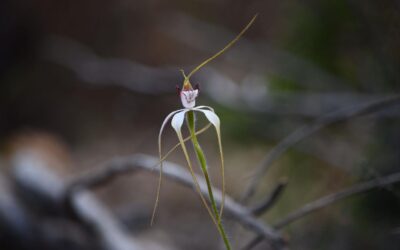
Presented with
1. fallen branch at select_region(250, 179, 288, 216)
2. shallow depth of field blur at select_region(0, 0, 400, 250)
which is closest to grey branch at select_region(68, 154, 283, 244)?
fallen branch at select_region(250, 179, 288, 216)

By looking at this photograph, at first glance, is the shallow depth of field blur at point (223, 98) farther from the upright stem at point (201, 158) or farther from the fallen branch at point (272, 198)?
the upright stem at point (201, 158)

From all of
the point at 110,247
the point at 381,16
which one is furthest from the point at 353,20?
the point at 110,247

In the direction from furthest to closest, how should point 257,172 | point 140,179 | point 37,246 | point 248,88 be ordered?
point 140,179 → point 248,88 → point 37,246 → point 257,172

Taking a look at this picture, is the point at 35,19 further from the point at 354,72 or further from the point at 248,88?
the point at 354,72

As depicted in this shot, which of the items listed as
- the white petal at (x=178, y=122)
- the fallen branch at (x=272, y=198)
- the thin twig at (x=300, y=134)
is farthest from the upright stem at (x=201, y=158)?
the thin twig at (x=300, y=134)

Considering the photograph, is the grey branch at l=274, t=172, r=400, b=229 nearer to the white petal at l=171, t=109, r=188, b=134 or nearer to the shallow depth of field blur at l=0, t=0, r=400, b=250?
the shallow depth of field blur at l=0, t=0, r=400, b=250

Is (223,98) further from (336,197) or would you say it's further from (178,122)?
(178,122)
